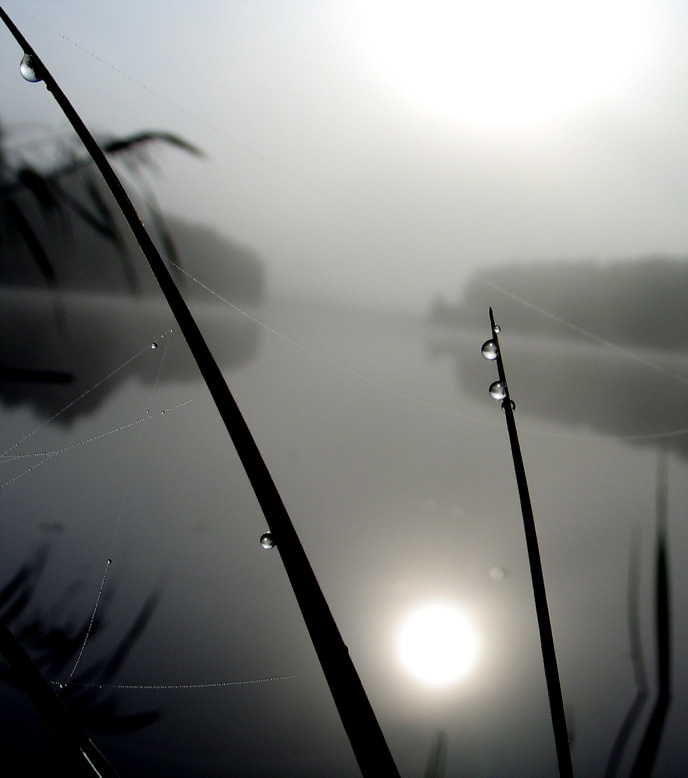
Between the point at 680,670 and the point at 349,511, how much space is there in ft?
11.4

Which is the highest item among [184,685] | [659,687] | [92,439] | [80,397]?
[80,397]

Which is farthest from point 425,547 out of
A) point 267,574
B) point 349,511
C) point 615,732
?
point 615,732

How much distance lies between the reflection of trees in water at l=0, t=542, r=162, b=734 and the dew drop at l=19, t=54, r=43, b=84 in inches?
196

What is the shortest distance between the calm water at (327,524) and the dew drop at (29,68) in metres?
3.47

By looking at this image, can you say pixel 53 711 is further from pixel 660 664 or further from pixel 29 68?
pixel 660 664

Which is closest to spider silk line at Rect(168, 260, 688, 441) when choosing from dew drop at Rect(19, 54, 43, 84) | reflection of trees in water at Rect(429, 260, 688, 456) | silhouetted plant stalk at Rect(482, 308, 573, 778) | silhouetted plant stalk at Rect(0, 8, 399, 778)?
reflection of trees in water at Rect(429, 260, 688, 456)

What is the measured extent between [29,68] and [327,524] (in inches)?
177

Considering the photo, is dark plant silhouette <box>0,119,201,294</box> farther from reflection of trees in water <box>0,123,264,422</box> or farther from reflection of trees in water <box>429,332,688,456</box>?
reflection of trees in water <box>429,332,688,456</box>

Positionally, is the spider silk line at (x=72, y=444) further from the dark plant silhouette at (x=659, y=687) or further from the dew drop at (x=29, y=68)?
the dark plant silhouette at (x=659, y=687)

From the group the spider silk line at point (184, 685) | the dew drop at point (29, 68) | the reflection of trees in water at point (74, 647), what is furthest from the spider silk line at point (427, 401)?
the dew drop at point (29, 68)

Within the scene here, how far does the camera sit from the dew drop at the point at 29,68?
752mm

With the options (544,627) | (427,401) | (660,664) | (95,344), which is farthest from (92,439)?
(660,664)

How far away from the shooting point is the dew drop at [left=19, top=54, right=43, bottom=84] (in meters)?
0.75

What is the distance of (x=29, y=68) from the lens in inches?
32.6
